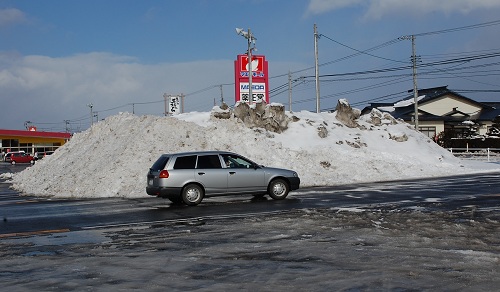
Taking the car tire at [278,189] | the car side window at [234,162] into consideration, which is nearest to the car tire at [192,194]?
the car side window at [234,162]

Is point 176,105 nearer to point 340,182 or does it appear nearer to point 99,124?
point 99,124

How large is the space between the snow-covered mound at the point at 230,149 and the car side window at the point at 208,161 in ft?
17.1

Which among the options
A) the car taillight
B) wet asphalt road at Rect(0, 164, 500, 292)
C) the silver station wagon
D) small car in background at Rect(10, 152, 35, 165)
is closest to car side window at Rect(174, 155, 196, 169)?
the silver station wagon

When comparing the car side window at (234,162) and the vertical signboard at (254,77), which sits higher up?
the vertical signboard at (254,77)

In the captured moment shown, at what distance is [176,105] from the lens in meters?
47.8

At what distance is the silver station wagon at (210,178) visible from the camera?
673 inches

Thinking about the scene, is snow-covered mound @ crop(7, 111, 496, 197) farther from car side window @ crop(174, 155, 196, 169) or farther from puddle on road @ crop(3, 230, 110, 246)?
puddle on road @ crop(3, 230, 110, 246)

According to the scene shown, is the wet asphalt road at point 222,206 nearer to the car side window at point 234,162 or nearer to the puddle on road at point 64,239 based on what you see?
the puddle on road at point 64,239

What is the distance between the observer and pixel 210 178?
57.2 feet

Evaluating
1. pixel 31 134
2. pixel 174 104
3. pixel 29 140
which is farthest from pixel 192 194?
pixel 29 140

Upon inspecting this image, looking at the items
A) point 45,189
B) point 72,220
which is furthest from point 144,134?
point 72,220

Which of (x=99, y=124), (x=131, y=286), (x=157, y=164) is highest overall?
(x=99, y=124)

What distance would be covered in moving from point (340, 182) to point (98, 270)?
1882cm

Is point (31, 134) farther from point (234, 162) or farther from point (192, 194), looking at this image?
point (192, 194)
